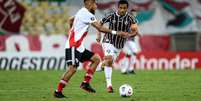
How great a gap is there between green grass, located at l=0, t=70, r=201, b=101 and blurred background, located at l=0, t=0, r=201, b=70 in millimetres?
6704

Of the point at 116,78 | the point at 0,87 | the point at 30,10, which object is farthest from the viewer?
the point at 30,10

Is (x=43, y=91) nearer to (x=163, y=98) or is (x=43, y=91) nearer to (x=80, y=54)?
(x=80, y=54)

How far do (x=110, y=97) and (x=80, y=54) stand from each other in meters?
1.26

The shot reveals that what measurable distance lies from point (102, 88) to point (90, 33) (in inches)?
644

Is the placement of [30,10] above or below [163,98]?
above

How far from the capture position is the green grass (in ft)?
56.7

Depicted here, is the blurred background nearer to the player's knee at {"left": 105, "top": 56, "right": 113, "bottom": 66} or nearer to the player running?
the player running

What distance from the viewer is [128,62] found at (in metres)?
28.3

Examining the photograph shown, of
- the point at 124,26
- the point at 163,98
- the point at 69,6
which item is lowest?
the point at 163,98

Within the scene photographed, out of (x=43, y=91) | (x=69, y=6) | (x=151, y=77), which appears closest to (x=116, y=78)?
(x=151, y=77)

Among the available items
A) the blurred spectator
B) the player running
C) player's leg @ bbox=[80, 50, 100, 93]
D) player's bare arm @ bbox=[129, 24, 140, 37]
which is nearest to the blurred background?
the blurred spectator

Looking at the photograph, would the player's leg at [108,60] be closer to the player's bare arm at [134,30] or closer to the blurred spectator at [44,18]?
the player's bare arm at [134,30]

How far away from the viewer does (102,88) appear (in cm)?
2034

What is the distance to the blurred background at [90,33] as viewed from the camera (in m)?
32.8
